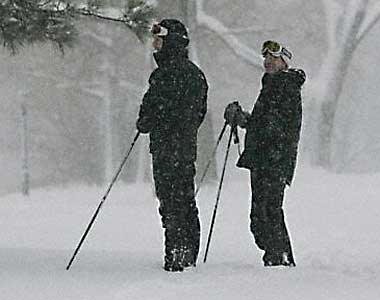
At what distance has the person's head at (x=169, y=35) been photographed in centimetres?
758

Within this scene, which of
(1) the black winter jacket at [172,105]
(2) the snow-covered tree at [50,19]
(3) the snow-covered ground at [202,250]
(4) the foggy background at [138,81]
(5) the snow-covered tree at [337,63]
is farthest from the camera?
(4) the foggy background at [138,81]

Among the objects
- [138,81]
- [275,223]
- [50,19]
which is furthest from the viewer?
[138,81]

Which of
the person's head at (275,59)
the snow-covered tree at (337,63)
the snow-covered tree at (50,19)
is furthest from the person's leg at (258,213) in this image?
the snow-covered tree at (337,63)

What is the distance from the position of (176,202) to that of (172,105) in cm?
75

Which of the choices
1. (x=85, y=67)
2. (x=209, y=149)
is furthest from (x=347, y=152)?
(x=209, y=149)

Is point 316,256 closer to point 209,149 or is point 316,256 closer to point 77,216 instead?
point 77,216

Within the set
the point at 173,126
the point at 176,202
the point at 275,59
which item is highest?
the point at 275,59

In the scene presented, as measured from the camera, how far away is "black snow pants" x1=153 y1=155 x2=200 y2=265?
7.53 meters

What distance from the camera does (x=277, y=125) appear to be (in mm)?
7672

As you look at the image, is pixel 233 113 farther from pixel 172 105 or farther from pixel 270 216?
pixel 270 216

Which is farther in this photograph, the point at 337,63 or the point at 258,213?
the point at 337,63

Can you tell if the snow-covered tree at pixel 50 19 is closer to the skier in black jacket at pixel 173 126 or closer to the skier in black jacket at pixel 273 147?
the skier in black jacket at pixel 173 126

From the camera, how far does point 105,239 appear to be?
1245 centimetres

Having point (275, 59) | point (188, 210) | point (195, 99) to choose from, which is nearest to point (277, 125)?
point (275, 59)
